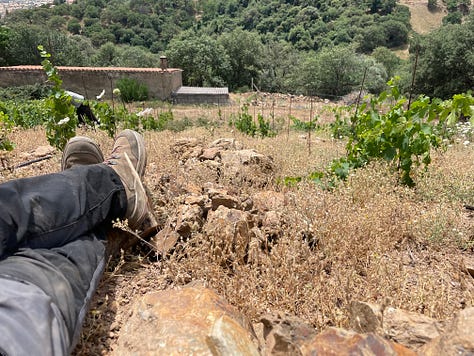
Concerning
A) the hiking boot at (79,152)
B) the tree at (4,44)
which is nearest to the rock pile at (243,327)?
the hiking boot at (79,152)

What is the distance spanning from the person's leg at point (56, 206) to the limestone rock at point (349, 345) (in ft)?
3.78

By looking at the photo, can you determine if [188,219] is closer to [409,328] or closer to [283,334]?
[283,334]

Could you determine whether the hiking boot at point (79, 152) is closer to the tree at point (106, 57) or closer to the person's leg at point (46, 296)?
the person's leg at point (46, 296)

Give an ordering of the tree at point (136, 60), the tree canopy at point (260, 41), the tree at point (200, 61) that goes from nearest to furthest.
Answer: the tree canopy at point (260, 41) → the tree at point (200, 61) → the tree at point (136, 60)

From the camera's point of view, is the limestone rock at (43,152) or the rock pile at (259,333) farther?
the limestone rock at (43,152)

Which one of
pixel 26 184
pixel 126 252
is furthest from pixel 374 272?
pixel 26 184

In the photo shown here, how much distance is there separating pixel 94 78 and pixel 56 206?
2582 centimetres

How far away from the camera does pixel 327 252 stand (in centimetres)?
188

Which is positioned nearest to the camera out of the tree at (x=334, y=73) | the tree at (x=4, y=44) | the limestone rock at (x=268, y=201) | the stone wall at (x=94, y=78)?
the limestone rock at (x=268, y=201)

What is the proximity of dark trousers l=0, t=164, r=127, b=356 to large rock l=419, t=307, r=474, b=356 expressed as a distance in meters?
1.18

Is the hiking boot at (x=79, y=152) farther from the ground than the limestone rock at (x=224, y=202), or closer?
farther from the ground

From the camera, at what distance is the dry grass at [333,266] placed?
1.49 meters

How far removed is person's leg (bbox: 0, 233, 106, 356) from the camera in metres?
0.92

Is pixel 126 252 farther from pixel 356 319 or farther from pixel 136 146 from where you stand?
pixel 356 319
